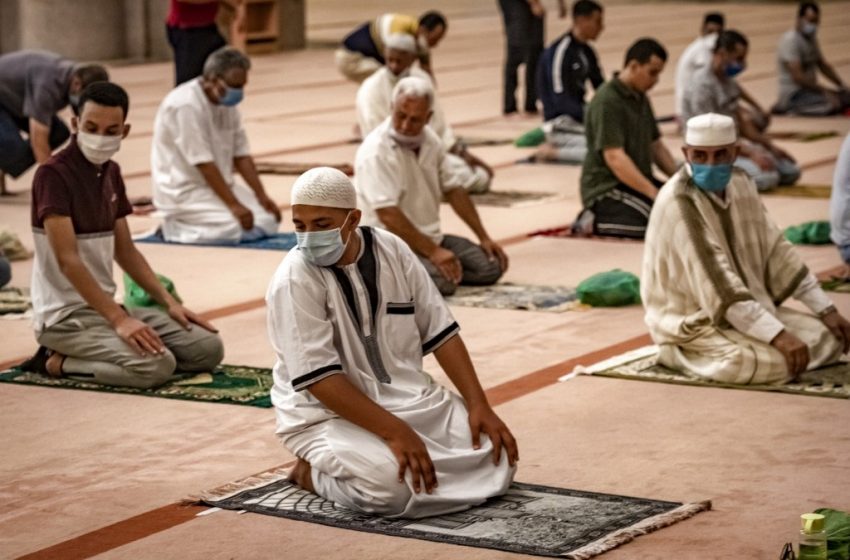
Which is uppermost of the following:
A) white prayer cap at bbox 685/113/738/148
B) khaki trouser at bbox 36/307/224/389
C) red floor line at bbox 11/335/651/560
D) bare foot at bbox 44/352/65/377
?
white prayer cap at bbox 685/113/738/148

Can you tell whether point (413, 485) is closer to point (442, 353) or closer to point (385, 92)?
point (442, 353)

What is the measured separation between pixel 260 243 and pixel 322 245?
463 cm

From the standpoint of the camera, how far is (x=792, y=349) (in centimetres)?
591

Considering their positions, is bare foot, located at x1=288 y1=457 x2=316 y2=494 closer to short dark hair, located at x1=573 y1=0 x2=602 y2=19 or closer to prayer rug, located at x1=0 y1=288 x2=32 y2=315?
prayer rug, located at x1=0 y1=288 x2=32 y2=315

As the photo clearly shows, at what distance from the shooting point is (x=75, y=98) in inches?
315

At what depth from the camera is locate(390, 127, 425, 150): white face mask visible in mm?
7629

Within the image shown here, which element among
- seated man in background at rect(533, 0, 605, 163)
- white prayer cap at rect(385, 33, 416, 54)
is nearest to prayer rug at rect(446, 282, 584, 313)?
white prayer cap at rect(385, 33, 416, 54)

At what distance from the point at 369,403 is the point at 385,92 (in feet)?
18.4

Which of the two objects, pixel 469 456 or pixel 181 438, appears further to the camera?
pixel 181 438

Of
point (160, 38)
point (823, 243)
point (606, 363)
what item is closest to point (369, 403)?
point (606, 363)

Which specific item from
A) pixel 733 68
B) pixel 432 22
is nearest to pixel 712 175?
pixel 733 68

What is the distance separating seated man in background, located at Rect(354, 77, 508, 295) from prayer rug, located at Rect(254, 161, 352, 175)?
11.3 ft

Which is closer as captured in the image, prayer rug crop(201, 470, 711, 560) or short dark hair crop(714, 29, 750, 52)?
prayer rug crop(201, 470, 711, 560)

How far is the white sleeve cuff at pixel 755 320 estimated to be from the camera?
234 inches
